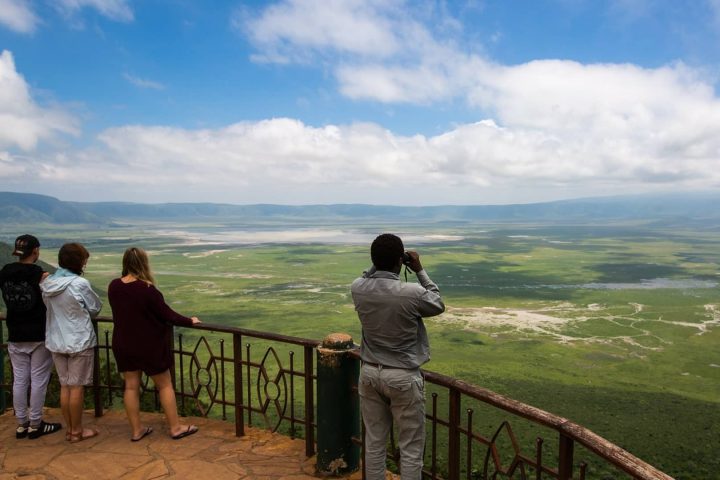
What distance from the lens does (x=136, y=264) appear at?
461cm

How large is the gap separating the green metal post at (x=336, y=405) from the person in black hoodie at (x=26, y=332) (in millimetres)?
2788

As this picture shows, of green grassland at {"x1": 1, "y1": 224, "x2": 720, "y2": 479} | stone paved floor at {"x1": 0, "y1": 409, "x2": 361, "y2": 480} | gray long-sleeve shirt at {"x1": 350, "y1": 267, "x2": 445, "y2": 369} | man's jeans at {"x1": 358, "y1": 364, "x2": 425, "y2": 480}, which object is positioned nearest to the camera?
gray long-sleeve shirt at {"x1": 350, "y1": 267, "x2": 445, "y2": 369}

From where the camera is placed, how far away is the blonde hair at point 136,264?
461 cm

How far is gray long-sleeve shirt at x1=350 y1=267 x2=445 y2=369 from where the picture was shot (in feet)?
11.0

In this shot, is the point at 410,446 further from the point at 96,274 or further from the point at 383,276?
the point at 96,274

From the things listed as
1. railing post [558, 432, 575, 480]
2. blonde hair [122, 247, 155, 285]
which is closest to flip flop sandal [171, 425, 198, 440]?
blonde hair [122, 247, 155, 285]

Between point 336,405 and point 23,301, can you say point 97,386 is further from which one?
point 336,405

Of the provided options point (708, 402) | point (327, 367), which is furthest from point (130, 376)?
point (708, 402)

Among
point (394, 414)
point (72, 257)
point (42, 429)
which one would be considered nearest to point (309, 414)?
point (394, 414)

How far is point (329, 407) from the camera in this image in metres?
4.47

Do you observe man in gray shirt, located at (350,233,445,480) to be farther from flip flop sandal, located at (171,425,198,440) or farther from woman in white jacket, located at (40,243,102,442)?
woman in white jacket, located at (40,243,102,442)

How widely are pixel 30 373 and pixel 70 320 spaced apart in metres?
0.89

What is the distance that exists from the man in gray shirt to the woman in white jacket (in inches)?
112

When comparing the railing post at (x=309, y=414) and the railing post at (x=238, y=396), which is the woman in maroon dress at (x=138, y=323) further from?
the railing post at (x=309, y=414)
